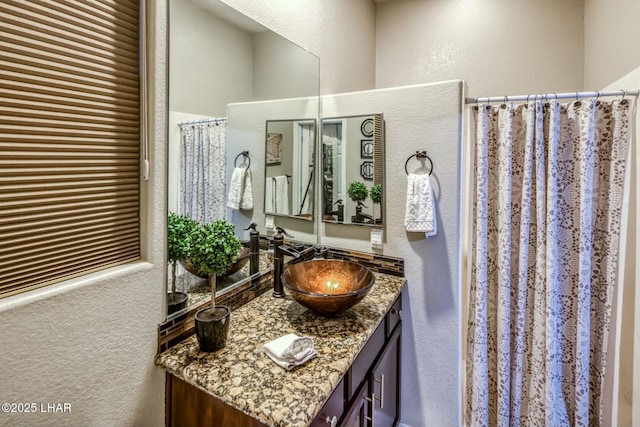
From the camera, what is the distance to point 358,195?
2.03 meters

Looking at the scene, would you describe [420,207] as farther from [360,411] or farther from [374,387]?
[360,411]

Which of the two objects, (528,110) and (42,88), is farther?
(528,110)

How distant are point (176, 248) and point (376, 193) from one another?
1207mm

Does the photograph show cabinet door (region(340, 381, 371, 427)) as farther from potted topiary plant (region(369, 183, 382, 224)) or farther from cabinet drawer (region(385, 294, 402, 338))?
potted topiary plant (region(369, 183, 382, 224))

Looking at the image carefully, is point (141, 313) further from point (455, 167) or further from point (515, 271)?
point (515, 271)

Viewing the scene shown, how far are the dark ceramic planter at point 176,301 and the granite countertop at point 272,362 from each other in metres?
0.12

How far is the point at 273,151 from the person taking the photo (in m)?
1.83

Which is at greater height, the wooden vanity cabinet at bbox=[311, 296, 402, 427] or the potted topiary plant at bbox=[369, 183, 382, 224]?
the potted topiary plant at bbox=[369, 183, 382, 224]

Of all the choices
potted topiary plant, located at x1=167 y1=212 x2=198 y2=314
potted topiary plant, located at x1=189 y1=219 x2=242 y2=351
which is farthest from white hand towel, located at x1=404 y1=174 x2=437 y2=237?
potted topiary plant, located at x1=167 y1=212 x2=198 y2=314

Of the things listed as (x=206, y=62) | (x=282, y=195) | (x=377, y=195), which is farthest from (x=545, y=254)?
(x=206, y=62)

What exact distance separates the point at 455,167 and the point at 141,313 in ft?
5.25

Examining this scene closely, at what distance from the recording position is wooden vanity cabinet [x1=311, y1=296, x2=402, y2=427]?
111cm

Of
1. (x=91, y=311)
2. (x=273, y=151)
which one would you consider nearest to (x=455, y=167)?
(x=273, y=151)

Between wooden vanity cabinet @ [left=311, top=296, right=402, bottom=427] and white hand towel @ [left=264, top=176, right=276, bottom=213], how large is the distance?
2.80 ft
